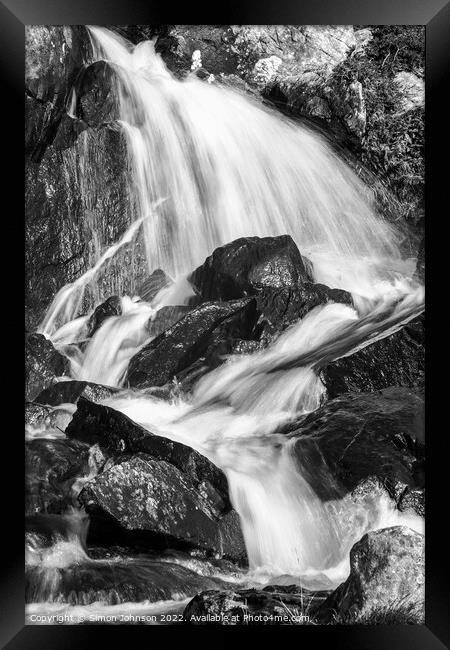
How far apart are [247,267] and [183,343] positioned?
1.88 ft

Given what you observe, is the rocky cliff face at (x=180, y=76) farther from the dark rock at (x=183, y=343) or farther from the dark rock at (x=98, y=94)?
the dark rock at (x=183, y=343)

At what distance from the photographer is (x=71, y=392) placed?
3947mm

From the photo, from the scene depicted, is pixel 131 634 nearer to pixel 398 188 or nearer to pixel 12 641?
pixel 12 641

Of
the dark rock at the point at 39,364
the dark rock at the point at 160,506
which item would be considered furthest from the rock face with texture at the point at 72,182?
the dark rock at the point at 160,506

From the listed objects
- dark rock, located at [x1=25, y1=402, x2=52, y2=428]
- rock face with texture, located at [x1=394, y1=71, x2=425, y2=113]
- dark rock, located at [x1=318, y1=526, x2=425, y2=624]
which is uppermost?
rock face with texture, located at [x1=394, y1=71, x2=425, y2=113]

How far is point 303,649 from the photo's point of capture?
369 centimetres

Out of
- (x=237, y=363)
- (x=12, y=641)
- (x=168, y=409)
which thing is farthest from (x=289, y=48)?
(x=12, y=641)

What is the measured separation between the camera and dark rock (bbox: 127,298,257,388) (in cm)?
398

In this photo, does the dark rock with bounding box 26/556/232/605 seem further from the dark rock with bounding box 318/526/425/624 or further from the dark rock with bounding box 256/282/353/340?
the dark rock with bounding box 256/282/353/340

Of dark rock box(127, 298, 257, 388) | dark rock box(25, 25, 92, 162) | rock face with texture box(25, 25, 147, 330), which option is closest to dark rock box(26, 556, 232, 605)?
dark rock box(127, 298, 257, 388)

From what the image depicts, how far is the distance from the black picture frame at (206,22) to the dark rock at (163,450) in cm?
48

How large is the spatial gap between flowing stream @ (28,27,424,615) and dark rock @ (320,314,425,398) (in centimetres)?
7

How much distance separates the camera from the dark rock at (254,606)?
12.1ft

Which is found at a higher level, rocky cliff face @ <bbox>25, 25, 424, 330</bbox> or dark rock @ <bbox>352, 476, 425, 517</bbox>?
rocky cliff face @ <bbox>25, 25, 424, 330</bbox>
